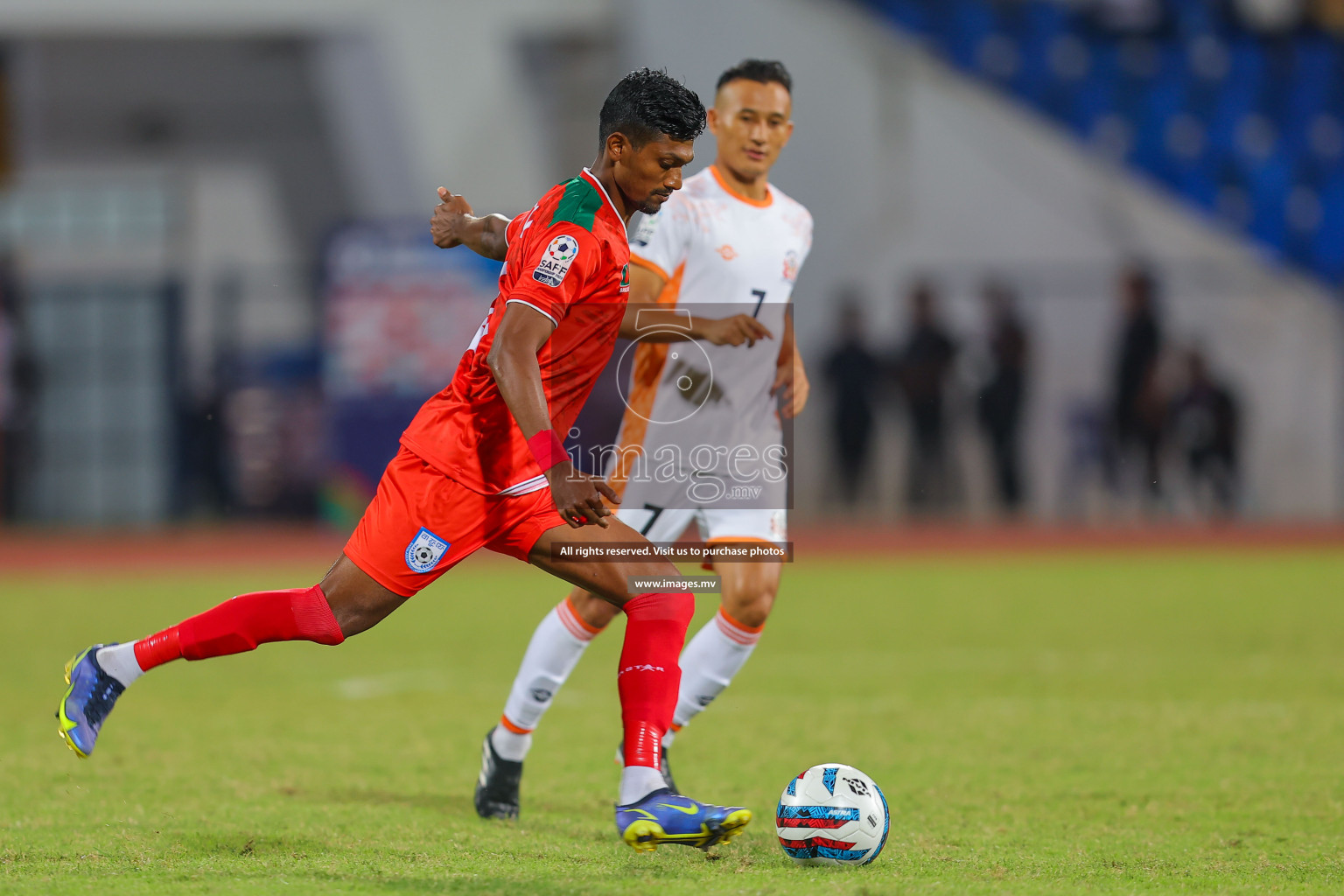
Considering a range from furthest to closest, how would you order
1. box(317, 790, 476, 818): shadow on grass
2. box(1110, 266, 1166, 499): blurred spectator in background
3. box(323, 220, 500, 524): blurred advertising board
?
box(323, 220, 500, 524): blurred advertising board
box(1110, 266, 1166, 499): blurred spectator in background
box(317, 790, 476, 818): shadow on grass

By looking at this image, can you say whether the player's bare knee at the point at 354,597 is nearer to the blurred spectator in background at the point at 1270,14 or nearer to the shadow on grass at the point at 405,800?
the shadow on grass at the point at 405,800

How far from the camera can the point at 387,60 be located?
64.4 feet

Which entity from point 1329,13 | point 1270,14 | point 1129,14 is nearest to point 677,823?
point 1129,14

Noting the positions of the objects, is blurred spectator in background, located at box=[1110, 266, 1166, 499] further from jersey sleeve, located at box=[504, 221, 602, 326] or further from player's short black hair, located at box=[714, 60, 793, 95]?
jersey sleeve, located at box=[504, 221, 602, 326]

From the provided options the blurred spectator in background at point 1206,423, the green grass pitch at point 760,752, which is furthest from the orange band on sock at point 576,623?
the blurred spectator in background at point 1206,423

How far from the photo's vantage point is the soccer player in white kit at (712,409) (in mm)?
5586

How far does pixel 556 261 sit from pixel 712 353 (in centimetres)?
146

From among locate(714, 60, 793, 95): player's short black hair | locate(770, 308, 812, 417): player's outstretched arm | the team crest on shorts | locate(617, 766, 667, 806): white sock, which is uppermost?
locate(714, 60, 793, 95): player's short black hair

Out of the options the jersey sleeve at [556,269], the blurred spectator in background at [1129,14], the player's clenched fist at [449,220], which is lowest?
the jersey sleeve at [556,269]

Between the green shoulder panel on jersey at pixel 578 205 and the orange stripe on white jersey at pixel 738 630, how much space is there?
1.72 m

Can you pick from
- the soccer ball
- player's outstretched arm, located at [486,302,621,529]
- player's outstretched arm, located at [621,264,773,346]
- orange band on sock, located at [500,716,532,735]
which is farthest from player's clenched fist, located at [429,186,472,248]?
the soccer ball

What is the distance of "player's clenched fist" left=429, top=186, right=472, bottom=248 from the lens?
17.0ft

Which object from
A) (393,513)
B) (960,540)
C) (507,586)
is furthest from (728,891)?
(960,540)

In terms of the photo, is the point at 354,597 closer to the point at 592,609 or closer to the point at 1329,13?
the point at 592,609
